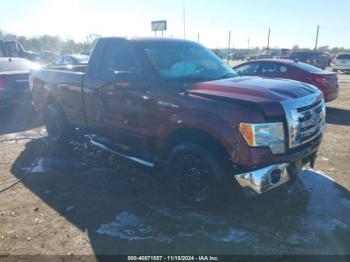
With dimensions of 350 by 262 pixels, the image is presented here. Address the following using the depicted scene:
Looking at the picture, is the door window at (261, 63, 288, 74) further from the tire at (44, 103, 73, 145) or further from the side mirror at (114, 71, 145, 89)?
the side mirror at (114, 71, 145, 89)

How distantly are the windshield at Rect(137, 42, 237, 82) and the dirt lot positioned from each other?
5.48ft

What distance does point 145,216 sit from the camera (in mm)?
4098

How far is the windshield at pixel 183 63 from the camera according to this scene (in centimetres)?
456

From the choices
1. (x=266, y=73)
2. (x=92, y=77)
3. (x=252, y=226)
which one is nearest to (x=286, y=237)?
(x=252, y=226)

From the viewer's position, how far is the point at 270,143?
3.55 metres

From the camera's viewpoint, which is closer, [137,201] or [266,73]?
[137,201]

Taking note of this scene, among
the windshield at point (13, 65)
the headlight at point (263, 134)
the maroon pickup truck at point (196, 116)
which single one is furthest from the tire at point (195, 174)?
the windshield at point (13, 65)

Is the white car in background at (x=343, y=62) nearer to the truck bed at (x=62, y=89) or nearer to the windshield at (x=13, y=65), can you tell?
the windshield at (x=13, y=65)

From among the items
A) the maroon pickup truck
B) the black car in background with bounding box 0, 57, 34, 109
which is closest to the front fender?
the maroon pickup truck

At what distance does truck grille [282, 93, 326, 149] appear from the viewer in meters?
3.64

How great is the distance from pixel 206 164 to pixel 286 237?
45.5 inches

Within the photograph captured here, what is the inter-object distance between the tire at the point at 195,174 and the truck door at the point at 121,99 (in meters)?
0.57

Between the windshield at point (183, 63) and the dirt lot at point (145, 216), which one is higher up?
the windshield at point (183, 63)

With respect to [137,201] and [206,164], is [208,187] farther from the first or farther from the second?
[137,201]
